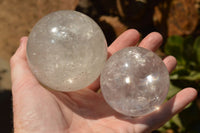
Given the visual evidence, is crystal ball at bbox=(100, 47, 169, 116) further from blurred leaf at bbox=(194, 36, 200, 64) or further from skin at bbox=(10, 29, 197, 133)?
blurred leaf at bbox=(194, 36, 200, 64)

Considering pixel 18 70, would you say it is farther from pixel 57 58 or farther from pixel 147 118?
pixel 147 118

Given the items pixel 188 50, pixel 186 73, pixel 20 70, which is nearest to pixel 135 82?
pixel 20 70

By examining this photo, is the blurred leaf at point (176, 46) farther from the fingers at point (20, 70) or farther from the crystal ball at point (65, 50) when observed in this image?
the fingers at point (20, 70)

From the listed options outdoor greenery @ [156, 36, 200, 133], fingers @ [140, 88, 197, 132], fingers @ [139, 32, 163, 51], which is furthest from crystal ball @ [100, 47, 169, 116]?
outdoor greenery @ [156, 36, 200, 133]

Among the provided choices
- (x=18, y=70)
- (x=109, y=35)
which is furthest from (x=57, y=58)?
(x=109, y=35)

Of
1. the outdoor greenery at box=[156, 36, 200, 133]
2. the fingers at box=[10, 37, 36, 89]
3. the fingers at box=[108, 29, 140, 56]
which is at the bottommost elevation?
the outdoor greenery at box=[156, 36, 200, 133]

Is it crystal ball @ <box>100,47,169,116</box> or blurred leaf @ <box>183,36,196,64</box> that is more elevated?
crystal ball @ <box>100,47,169,116</box>
